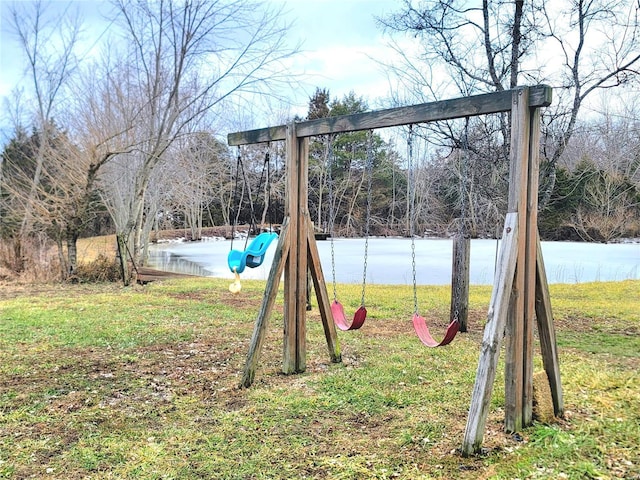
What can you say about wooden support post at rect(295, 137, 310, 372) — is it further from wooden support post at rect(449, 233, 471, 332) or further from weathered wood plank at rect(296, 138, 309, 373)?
wooden support post at rect(449, 233, 471, 332)

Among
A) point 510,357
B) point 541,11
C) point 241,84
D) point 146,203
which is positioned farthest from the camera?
point 146,203

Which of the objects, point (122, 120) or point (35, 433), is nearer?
point (35, 433)

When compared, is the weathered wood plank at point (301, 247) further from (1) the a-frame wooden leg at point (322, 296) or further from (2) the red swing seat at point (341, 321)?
(2) the red swing seat at point (341, 321)

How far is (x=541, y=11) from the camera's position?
6828 mm

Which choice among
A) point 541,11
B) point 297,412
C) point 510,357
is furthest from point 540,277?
point 541,11

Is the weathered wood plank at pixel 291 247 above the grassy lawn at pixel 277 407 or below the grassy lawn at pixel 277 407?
above

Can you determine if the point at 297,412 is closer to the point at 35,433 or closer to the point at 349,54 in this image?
the point at 35,433

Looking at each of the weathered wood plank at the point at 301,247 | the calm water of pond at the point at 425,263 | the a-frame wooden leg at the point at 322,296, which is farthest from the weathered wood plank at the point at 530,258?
the calm water of pond at the point at 425,263

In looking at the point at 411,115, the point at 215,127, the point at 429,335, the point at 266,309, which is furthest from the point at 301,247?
the point at 215,127

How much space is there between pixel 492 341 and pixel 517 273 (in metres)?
0.45

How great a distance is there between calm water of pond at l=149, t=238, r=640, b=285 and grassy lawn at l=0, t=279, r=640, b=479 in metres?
6.48

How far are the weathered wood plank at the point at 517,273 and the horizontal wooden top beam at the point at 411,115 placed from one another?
93 mm

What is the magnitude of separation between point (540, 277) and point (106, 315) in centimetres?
587

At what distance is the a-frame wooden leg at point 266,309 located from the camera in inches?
152
